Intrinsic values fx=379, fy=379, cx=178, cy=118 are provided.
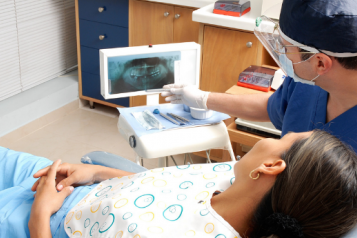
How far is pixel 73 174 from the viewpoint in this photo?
4.48 ft

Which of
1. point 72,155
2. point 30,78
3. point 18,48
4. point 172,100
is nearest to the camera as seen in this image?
point 172,100

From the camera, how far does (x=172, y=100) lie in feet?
5.29

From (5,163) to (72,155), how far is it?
114cm

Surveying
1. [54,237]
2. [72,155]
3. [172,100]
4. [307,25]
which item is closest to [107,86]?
[172,100]

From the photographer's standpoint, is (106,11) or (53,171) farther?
(106,11)

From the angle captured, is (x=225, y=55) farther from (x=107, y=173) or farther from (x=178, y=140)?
(x=107, y=173)

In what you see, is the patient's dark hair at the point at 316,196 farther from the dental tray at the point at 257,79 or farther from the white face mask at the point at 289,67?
the dental tray at the point at 257,79

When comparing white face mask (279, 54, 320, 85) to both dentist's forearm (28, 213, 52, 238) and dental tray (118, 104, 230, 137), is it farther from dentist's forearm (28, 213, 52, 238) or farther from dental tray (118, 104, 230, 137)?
dentist's forearm (28, 213, 52, 238)

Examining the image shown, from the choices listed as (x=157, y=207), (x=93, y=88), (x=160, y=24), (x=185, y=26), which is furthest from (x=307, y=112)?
(x=93, y=88)

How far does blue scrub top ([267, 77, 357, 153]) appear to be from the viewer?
1.09m

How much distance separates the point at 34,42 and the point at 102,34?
0.56m

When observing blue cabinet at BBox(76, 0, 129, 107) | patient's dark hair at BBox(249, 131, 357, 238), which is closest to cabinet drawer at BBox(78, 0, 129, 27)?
blue cabinet at BBox(76, 0, 129, 107)

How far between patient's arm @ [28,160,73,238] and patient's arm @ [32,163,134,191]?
0.12 feet

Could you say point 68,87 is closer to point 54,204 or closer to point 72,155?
point 72,155
